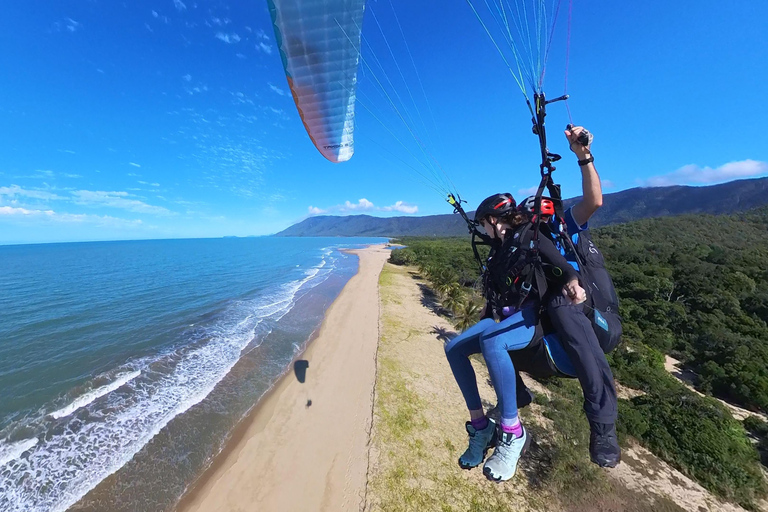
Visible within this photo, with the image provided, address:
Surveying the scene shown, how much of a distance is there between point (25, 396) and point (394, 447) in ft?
44.3

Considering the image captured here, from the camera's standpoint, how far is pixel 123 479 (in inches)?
322

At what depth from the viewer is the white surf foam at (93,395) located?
10609 mm

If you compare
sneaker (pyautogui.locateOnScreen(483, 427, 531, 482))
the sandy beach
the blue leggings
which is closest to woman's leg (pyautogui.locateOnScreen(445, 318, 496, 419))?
the blue leggings

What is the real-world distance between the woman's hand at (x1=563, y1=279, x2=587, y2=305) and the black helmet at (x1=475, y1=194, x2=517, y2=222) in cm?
83

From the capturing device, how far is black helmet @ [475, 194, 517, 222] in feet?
9.60

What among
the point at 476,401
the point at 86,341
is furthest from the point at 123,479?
the point at 86,341

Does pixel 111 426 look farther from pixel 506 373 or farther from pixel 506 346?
pixel 506 346

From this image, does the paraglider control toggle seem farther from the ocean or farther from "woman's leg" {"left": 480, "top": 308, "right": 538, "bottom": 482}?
the ocean

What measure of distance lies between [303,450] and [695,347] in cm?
2535

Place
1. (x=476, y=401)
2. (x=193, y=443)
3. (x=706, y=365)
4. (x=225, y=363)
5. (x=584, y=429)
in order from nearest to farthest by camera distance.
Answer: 1. (x=476, y=401)
2. (x=193, y=443)
3. (x=584, y=429)
4. (x=225, y=363)
5. (x=706, y=365)

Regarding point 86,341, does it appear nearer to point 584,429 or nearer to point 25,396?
point 25,396

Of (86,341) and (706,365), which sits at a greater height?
(86,341)

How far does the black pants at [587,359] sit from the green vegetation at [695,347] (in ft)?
38.8

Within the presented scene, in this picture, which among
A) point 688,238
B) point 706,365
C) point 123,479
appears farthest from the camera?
point 688,238
